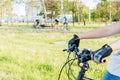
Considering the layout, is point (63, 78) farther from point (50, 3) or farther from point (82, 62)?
point (50, 3)

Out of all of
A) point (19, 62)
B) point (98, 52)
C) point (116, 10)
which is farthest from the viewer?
point (116, 10)

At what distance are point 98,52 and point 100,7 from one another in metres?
62.5

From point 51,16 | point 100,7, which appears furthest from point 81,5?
point 51,16

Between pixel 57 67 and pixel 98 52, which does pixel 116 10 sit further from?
pixel 98 52

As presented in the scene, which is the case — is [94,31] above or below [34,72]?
above

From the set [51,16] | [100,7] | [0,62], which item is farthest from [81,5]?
[0,62]

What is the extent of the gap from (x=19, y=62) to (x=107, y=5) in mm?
53227

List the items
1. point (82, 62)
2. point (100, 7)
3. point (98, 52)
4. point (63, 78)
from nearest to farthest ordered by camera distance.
Result: point (98, 52), point (82, 62), point (63, 78), point (100, 7)

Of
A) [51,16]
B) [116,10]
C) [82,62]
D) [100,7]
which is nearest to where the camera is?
[82,62]

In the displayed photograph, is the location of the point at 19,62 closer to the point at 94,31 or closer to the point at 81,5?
the point at 94,31

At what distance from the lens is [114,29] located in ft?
8.60

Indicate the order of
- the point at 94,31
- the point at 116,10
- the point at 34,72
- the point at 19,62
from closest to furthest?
the point at 94,31 < the point at 34,72 < the point at 19,62 < the point at 116,10

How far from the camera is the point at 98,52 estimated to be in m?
1.94

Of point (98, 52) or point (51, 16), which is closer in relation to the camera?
point (98, 52)
